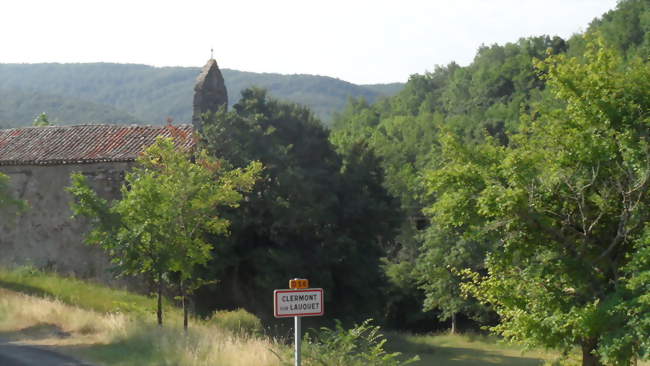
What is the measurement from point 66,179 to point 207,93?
285 inches

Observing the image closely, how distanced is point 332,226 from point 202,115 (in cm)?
739

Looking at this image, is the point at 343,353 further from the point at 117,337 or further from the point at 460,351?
the point at 460,351

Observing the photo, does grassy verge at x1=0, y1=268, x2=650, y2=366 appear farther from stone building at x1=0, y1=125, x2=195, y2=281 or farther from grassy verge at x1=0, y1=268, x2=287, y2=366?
stone building at x1=0, y1=125, x2=195, y2=281

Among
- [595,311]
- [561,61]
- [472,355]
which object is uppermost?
[561,61]

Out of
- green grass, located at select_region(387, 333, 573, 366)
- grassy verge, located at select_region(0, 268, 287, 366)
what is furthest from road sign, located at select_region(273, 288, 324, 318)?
green grass, located at select_region(387, 333, 573, 366)

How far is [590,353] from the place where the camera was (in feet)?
51.3

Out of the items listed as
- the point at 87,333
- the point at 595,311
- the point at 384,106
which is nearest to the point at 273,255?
the point at 87,333

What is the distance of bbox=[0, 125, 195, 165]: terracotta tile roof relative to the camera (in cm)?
3136

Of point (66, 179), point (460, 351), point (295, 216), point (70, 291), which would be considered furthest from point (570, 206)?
point (460, 351)

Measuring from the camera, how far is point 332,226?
31.5 m

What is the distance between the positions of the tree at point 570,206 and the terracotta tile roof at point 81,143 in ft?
56.2

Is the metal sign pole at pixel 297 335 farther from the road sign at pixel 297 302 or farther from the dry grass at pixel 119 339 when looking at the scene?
the dry grass at pixel 119 339

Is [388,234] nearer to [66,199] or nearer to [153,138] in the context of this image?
[153,138]

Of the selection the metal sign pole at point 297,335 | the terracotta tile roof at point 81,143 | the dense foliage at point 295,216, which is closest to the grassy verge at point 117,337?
the metal sign pole at point 297,335
